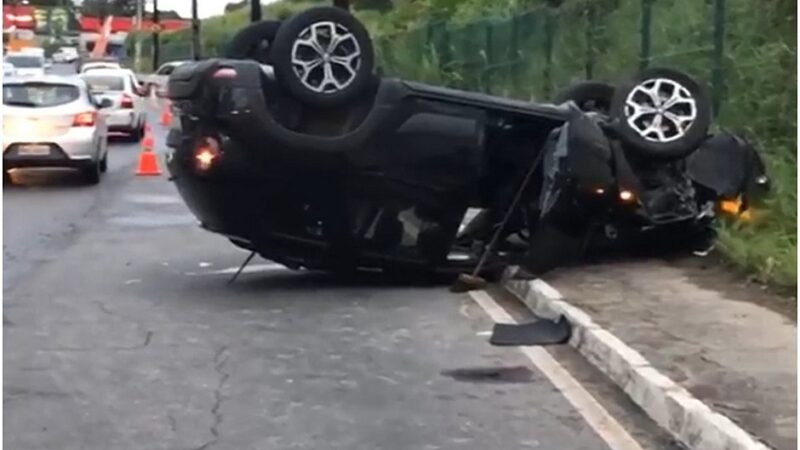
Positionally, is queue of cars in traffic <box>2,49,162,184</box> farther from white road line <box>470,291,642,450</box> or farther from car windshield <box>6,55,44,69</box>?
car windshield <box>6,55,44,69</box>

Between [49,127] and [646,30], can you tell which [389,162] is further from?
[49,127]

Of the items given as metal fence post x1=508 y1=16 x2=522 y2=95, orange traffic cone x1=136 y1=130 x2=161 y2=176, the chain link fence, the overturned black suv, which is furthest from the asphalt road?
metal fence post x1=508 y1=16 x2=522 y2=95

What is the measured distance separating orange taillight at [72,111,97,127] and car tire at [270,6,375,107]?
464 inches

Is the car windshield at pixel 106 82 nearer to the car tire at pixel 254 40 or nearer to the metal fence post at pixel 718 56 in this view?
the metal fence post at pixel 718 56

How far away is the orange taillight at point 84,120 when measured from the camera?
23.4 m

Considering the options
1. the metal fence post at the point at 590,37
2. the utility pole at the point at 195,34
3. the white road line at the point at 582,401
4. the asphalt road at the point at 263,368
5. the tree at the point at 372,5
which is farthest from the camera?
the utility pole at the point at 195,34

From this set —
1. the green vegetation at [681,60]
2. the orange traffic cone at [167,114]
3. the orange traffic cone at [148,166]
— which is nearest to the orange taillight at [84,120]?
the orange traffic cone at [167,114]

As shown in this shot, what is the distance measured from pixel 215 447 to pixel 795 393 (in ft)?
8.65

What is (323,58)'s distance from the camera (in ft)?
39.0

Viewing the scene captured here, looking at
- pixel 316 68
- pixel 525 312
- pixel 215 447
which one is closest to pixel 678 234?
pixel 525 312

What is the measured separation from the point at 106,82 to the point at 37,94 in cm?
1253

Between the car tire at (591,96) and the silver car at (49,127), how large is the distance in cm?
1040

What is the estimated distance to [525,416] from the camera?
319 inches

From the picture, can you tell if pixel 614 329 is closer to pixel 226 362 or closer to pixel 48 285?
pixel 226 362
